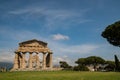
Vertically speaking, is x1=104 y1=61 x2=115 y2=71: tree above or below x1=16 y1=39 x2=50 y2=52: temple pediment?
below

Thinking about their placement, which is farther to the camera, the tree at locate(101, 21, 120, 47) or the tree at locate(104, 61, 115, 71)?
the tree at locate(104, 61, 115, 71)

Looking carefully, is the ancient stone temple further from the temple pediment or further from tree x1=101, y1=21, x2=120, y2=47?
tree x1=101, y1=21, x2=120, y2=47

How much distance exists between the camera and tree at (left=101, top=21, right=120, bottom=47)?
6171 centimetres

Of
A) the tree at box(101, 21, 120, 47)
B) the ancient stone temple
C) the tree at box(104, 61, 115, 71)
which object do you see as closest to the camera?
the tree at box(101, 21, 120, 47)

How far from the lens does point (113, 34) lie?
6344 centimetres

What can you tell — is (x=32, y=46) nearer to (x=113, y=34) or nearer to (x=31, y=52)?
(x=31, y=52)

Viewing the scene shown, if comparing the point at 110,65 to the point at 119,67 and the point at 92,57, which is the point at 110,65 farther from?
the point at 119,67

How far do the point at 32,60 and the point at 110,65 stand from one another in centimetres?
4294

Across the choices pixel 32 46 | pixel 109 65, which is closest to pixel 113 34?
pixel 32 46

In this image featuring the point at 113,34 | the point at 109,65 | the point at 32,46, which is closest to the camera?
the point at 113,34

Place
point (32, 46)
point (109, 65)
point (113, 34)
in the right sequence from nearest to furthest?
point (113, 34) < point (32, 46) < point (109, 65)

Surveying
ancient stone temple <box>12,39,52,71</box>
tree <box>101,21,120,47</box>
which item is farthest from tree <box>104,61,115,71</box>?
tree <box>101,21,120,47</box>

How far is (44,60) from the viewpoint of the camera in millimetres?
87062

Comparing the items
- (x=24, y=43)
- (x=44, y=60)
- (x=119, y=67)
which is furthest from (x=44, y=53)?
(x=119, y=67)
